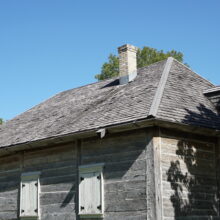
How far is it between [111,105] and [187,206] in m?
3.91

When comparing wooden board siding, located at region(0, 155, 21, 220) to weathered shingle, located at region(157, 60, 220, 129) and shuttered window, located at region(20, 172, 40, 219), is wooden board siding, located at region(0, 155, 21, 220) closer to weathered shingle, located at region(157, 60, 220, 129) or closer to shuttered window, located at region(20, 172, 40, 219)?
shuttered window, located at region(20, 172, 40, 219)

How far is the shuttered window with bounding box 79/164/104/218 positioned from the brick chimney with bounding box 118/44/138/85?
422 cm

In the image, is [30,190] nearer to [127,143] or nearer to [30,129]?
[30,129]

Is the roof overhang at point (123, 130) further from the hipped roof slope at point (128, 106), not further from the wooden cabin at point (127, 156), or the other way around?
the hipped roof slope at point (128, 106)

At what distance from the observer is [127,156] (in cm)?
1164

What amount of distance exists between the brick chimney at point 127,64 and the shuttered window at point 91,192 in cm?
422

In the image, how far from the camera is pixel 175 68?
1509 cm

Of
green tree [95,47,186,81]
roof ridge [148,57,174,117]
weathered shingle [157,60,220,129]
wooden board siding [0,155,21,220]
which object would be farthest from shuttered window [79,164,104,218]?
green tree [95,47,186,81]

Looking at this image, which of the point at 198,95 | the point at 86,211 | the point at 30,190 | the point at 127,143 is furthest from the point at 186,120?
the point at 30,190

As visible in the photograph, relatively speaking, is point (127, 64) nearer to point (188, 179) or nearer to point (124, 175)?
point (124, 175)

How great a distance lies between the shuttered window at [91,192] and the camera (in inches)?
469

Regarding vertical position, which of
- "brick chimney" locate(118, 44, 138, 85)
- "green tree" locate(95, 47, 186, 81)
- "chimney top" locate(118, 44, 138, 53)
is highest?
"green tree" locate(95, 47, 186, 81)

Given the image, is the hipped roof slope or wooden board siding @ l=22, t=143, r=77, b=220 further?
wooden board siding @ l=22, t=143, r=77, b=220

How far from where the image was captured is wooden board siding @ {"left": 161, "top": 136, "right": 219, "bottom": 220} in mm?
11188
